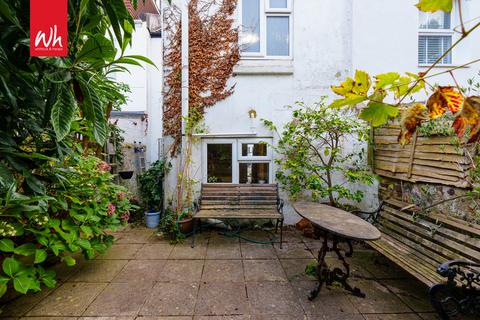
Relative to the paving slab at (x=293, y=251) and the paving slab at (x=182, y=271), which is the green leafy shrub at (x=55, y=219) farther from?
the paving slab at (x=293, y=251)

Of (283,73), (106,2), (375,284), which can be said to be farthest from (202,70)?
(375,284)

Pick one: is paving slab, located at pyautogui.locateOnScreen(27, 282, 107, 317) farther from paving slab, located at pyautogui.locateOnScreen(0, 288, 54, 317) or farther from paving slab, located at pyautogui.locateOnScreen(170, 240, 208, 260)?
paving slab, located at pyautogui.locateOnScreen(170, 240, 208, 260)

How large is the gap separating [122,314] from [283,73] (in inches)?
170

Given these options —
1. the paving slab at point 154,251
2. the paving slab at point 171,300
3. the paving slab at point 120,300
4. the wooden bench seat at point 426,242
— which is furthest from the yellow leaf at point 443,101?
the paving slab at point 154,251

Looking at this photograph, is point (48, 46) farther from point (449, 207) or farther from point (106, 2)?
point (449, 207)

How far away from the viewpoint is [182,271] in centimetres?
299

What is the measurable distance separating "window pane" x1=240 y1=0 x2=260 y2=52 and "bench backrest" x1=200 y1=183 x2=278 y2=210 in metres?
2.65

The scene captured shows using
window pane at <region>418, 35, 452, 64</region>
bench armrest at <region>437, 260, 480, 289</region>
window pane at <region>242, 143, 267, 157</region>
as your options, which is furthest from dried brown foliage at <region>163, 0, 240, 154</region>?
bench armrest at <region>437, 260, 480, 289</region>

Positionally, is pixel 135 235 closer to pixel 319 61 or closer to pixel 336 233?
pixel 336 233

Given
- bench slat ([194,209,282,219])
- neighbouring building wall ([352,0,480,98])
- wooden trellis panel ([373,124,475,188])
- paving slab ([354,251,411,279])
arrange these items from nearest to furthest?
wooden trellis panel ([373,124,475,188]) → paving slab ([354,251,411,279]) → bench slat ([194,209,282,219]) → neighbouring building wall ([352,0,480,98])

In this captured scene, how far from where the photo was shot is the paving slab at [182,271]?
284 centimetres

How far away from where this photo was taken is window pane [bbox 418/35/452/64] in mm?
4926

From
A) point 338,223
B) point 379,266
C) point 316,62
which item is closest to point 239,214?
point 338,223

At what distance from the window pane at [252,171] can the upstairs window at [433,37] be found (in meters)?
3.85
